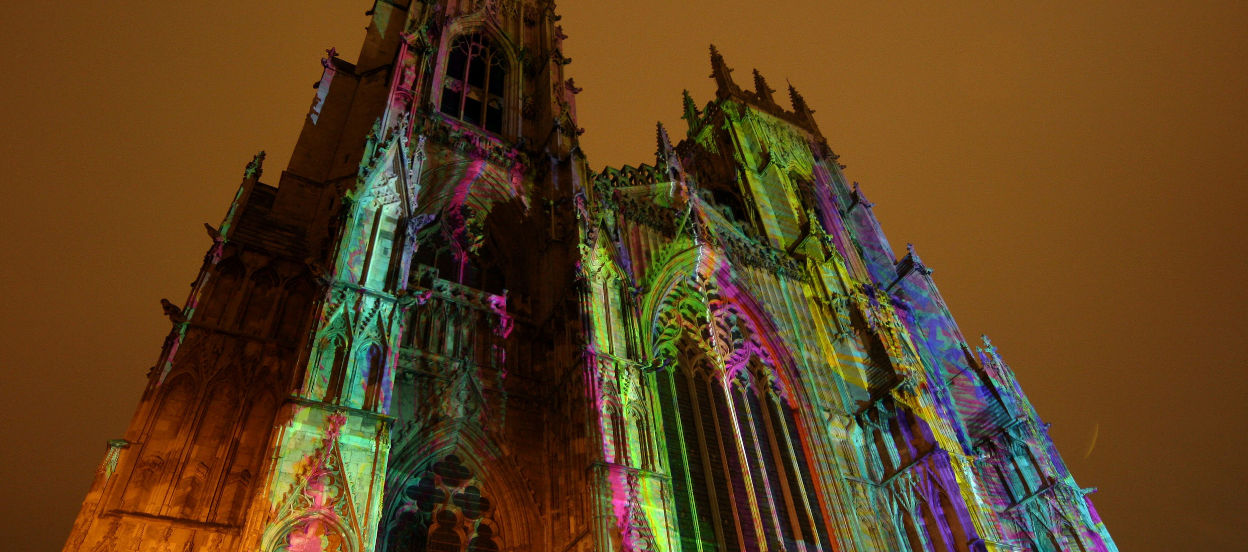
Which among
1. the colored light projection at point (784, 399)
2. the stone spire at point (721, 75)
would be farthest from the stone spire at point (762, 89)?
the colored light projection at point (784, 399)

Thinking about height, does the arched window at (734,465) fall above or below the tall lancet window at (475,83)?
below

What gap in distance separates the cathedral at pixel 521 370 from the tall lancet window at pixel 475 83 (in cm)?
9

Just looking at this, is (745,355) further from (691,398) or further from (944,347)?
(944,347)

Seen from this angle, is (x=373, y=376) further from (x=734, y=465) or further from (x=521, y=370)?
(x=734, y=465)

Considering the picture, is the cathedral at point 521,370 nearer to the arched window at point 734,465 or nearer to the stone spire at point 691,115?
the arched window at point 734,465

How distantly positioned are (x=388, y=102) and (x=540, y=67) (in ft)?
27.6

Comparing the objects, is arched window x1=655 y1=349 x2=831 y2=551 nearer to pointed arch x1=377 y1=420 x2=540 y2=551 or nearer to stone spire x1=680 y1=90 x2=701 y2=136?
pointed arch x1=377 y1=420 x2=540 y2=551

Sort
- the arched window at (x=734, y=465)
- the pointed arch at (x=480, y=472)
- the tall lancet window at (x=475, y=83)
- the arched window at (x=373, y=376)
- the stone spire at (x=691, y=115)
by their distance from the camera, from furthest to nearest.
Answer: the stone spire at (x=691, y=115) < the tall lancet window at (x=475, y=83) < the arched window at (x=734, y=465) < the pointed arch at (x=480, y=472) < the arched window at (x=373, y=376)

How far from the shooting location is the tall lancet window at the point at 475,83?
20.3 meters

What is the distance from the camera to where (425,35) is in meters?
17.5

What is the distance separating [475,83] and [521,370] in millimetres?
10819

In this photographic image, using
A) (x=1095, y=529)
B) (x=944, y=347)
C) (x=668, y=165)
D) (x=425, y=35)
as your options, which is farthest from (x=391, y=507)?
(x=944, y=347)

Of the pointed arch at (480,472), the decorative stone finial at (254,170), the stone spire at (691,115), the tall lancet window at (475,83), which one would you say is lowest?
the pointed arch at (480,472)

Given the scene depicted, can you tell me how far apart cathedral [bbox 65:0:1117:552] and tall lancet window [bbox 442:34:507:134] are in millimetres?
92
